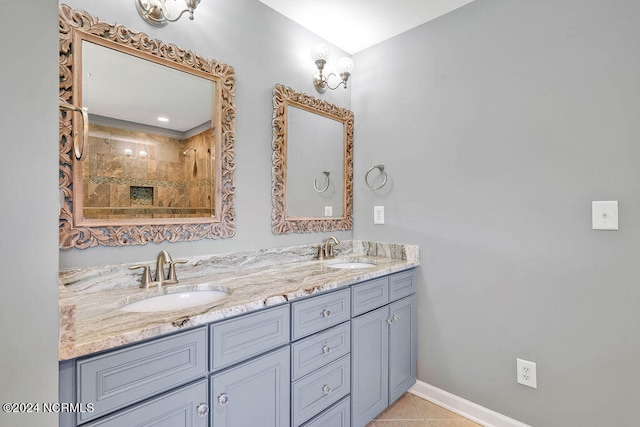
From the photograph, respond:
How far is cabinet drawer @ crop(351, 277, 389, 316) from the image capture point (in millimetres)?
→ 1533

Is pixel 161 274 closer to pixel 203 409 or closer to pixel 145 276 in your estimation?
pixel 145 276

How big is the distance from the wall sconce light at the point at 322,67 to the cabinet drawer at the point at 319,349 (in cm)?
153

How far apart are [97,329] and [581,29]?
2250 millimetres

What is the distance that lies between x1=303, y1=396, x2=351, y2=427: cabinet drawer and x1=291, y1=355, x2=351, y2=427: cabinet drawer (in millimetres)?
25

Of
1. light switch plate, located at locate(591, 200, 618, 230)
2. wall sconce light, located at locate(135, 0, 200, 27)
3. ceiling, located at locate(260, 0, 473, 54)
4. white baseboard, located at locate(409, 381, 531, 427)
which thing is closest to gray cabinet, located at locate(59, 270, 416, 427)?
white baseboard, located at locate(409, 381, 531, 427)

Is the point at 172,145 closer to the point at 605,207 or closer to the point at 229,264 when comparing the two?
the point at 229,264

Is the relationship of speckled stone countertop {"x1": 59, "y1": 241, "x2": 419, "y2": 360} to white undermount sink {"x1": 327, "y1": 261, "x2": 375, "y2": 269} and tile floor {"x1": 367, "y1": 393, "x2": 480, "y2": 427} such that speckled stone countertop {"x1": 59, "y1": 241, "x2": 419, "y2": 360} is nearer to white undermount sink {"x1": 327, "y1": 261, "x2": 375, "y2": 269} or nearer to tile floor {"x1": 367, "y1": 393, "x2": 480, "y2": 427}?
white undermount sink {"x1": 327, "y1": 261, "x2": 375, "y2": 269}

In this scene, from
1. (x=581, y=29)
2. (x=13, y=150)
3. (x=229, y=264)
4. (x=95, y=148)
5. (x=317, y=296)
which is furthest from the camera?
(x=229, y=264)

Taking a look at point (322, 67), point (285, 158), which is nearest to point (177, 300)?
point (285, 158)

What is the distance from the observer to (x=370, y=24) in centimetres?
200

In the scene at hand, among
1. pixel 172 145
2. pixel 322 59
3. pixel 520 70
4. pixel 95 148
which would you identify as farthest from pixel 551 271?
pixel 95 148

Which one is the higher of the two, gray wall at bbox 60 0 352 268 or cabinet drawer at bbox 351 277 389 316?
gray wall at bbox 60 0 352 268

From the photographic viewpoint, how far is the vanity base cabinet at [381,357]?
61.0 inches

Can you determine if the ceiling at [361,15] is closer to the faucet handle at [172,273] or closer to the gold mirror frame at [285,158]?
the gold mirror frame at [285,158]
